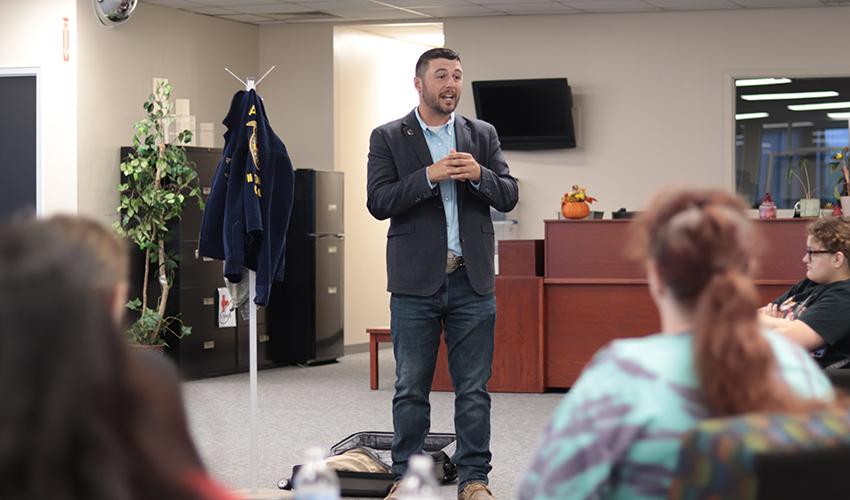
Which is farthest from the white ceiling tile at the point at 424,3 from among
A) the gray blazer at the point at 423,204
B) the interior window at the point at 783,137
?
the gray blazer at the point at 423,204

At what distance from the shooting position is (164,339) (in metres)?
8.61

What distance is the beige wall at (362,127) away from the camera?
417 inches

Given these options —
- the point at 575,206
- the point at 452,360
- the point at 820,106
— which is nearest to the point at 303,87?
the point at 575,206

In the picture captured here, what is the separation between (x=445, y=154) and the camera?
4.32 meters

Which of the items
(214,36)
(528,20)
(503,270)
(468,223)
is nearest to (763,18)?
(528,20)

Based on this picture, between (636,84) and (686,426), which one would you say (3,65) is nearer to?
(636,84)

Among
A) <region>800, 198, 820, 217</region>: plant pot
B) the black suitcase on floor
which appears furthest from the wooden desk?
the black suitcase on floor

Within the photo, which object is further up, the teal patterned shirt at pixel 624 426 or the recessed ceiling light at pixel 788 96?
the recessed ceiling light at pixel 788 96

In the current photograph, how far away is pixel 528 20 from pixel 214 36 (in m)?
2.50

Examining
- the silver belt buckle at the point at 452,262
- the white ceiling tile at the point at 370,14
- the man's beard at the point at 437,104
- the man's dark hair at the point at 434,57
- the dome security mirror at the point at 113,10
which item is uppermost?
the white ceiling tile at the point at 370,14

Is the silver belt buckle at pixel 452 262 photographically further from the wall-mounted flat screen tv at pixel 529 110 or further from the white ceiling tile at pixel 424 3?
the wall-mounted flat screen tv at pixel 529 110

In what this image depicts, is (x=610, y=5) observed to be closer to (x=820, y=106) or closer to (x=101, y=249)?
(x=820, y=106)

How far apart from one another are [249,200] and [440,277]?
892 millimetres

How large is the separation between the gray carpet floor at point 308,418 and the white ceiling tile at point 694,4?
3.35m
